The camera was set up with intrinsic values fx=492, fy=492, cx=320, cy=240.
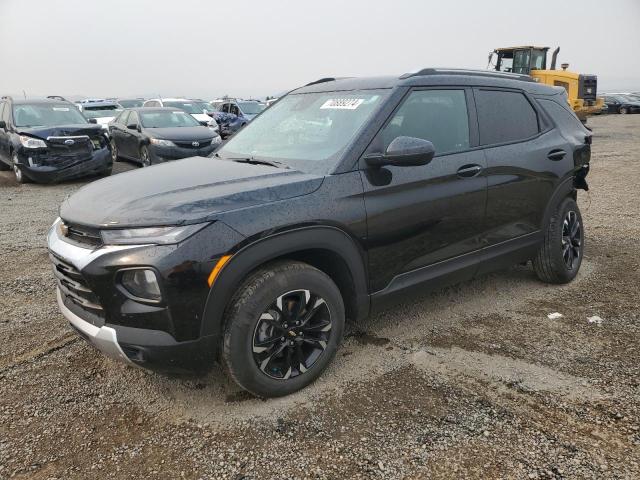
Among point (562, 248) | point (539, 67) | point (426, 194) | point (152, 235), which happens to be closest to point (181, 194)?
point (152, 235)

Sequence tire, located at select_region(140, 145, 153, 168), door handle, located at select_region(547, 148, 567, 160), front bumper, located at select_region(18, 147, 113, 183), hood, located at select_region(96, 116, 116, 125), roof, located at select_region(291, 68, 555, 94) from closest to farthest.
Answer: roof, located at select_region(291, 68, 555, 94) < door handle, located at select_region(547, 148, 567, 160) < front bumper, located at select_region(18, 147, 113, 183) < tire, located at select_region(140, 145, 153, 168) < hood, located at select_region(96, 116, 116, 125)

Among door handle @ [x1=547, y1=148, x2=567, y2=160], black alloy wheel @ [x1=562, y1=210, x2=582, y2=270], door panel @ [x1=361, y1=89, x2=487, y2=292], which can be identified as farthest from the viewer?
black alloy wheel @ [x1=562, y1=210, x2=582, y2=270]

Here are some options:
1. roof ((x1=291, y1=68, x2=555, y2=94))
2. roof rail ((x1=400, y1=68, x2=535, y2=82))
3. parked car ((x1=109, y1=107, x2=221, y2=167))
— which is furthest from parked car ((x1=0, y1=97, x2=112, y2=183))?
roof rail ((x1=400, y1=68, x2=535, y2=82))

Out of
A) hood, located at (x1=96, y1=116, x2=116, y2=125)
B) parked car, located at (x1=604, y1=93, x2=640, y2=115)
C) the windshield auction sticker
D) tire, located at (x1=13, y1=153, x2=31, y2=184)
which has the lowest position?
parked car, located at (x1=604, y1=93, x2=640, y2=115)

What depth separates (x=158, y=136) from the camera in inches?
416

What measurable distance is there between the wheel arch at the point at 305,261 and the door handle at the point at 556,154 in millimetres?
2155

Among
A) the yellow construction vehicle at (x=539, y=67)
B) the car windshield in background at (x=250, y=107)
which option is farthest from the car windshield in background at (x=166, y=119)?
Result: the yellow construction vehicle at (x=539, y=67)

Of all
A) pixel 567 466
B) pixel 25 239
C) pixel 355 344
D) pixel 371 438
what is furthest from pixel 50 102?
pixel 567 466

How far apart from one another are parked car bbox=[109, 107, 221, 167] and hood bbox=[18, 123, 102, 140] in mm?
1224

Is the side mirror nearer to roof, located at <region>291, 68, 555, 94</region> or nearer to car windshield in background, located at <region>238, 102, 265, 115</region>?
roof, located at <region>291, 68, 555, 94</region>

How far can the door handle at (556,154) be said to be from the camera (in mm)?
4065

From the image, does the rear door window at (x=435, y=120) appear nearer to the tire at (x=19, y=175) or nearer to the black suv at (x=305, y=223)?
the black suv at (x=305, y=223)

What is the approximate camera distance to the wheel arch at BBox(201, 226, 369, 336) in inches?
95.6

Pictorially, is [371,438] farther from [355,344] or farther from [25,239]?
[25,239]
